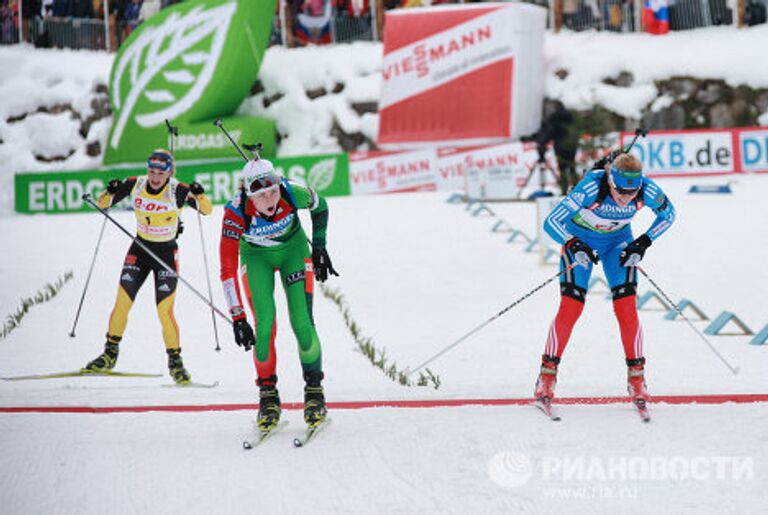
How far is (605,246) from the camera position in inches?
239

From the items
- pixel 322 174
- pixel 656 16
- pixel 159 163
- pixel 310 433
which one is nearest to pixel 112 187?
pixel 159 163

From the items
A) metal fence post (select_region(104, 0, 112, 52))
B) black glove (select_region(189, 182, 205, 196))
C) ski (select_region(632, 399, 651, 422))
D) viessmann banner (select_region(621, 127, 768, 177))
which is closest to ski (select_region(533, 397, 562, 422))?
ski (select_region(632, 399, 651, 422))

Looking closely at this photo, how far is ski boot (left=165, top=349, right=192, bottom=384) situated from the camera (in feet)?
24.7

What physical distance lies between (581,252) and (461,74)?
15.3 meters

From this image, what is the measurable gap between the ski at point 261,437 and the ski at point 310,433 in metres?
0.19

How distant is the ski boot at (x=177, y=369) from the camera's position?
7527 millimetres

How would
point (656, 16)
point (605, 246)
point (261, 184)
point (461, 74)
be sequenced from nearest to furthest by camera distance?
point (261, 184) < point (605, 246) < point (461, 74) < point (656, 16)

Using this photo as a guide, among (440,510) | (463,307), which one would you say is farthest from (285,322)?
(440,510)

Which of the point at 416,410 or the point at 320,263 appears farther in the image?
the point at 416,410

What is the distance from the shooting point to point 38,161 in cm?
2281

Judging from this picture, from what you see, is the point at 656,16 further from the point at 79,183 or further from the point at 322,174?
the point at 79,183

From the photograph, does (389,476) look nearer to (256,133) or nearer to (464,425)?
(464,425)

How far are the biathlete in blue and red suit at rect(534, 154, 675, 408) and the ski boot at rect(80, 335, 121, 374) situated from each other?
359 cm

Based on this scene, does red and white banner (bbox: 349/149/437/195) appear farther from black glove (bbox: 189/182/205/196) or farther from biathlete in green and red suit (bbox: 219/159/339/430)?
biathlete in green and red suit (bbox: 219/159/339/430)
